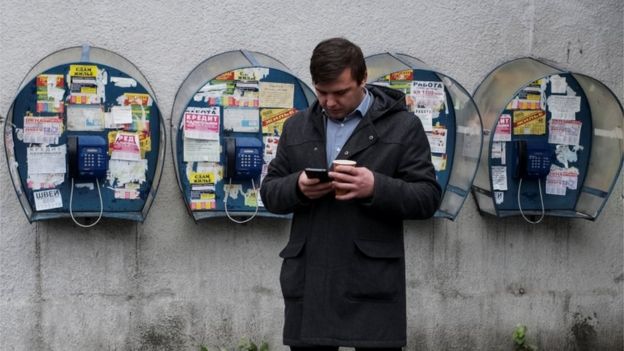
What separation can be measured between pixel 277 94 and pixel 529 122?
1.68 metres

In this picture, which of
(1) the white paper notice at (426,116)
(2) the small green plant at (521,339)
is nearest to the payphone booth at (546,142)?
(1) the white paper notice at (426,116)

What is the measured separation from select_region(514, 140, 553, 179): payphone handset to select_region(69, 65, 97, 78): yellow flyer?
2637 mm

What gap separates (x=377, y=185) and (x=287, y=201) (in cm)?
37

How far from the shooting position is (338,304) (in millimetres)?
3893

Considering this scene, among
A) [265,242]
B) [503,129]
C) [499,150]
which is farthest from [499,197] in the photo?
[265,242]

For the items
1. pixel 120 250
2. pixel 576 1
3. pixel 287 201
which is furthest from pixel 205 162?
pixel 576 1

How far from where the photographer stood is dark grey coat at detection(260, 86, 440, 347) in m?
3.90

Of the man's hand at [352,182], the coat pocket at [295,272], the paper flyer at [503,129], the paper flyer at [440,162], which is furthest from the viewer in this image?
the paper flyer at [503,129]

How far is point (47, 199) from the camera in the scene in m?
5.70

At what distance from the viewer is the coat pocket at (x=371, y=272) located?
3.90 metres

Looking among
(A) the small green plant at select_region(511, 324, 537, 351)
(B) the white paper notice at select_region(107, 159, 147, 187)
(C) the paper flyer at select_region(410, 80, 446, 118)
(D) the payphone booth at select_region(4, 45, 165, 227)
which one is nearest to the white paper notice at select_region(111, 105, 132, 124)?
(D) the payphone booth at select_region(4, 45, 165, 227)

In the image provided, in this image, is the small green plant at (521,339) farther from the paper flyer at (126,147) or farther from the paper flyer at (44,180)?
the paper flyer at (44,180)

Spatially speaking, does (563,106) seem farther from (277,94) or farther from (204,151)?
(204,151)

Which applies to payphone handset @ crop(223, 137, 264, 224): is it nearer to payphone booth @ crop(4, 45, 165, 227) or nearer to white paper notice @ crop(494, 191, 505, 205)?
payphone booth @ crop(4, 45, 165, 227)
